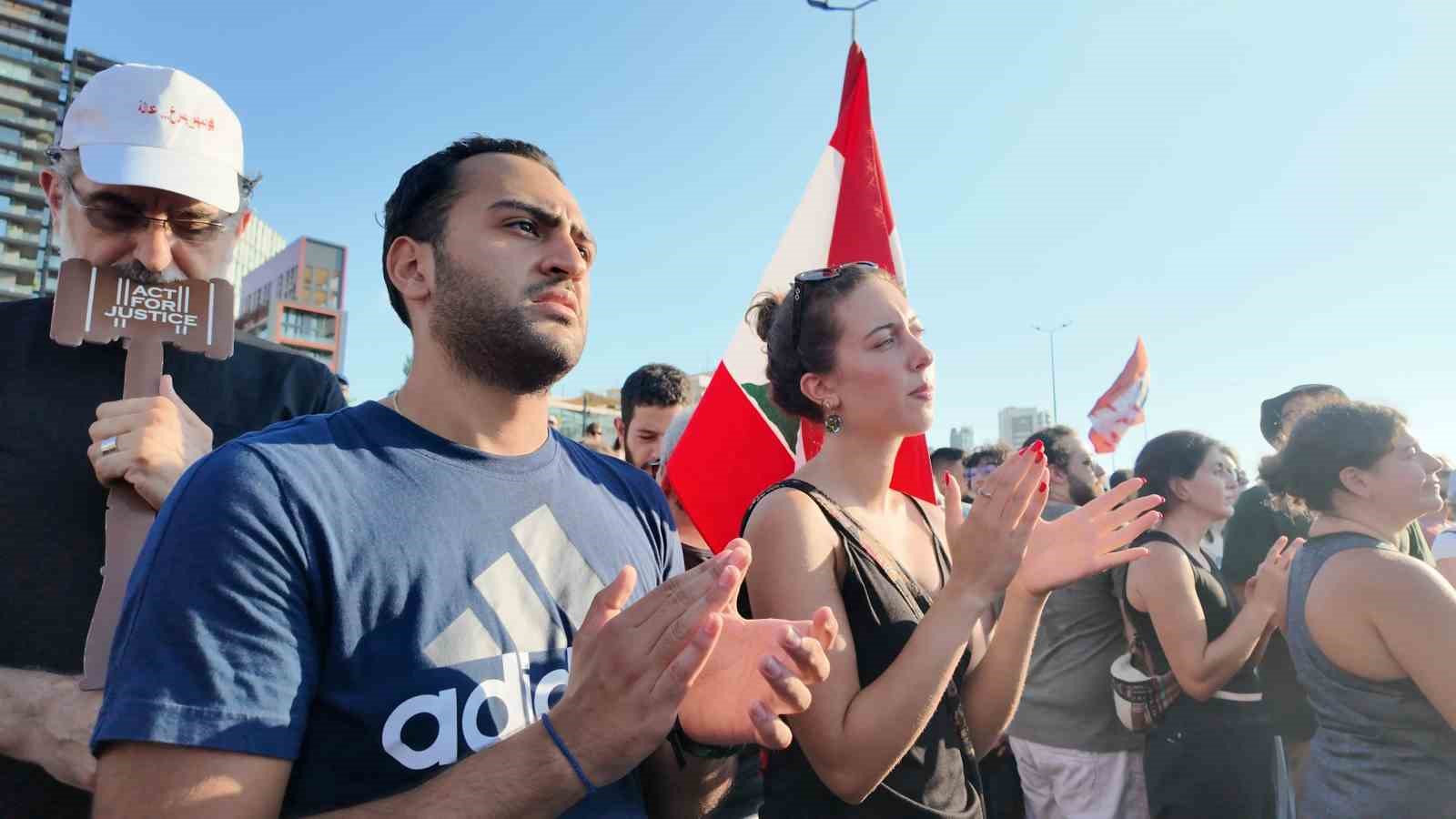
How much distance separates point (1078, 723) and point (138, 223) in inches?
177

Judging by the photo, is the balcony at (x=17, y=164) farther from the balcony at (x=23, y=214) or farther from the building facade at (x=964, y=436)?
the building facade at (x=964, y=436)

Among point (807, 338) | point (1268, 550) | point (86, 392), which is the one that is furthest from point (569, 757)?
point (1268, 550)

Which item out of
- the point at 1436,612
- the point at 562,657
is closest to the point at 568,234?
the point at 562,657

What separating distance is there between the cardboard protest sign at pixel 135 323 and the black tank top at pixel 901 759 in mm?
1399

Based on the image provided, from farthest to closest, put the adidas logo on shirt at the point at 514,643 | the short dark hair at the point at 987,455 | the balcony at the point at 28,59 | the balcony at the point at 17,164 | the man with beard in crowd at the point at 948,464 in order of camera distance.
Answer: the balcony at the point at 28,59
the balcony at the point at 17,164
the man with beard in crowd at the point at 948,464
the short dark hair at the point at 987,455
the adidas logo on shirt at the point at 514,643

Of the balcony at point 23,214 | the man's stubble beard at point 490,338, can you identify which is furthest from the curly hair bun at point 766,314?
the balcony at point 23,214

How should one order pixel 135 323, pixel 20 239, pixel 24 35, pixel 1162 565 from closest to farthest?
pixel 135 323 → pixel 1162 565 → pixel 24 35 → pixel 20 239

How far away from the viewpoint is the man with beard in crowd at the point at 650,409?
15.6ft

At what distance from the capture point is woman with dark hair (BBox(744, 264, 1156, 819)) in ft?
6.44

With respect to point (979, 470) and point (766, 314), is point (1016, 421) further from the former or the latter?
point (766, 314)

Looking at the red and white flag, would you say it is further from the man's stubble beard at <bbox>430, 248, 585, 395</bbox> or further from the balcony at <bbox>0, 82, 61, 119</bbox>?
the balcony at <bbox>0, 82, 61, 119</bbox>

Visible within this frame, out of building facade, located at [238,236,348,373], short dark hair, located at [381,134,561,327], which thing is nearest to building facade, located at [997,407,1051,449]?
building facade, located at [238,236,348,373]

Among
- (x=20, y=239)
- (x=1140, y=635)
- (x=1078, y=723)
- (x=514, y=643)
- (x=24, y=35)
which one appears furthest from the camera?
(x=20, y=239)

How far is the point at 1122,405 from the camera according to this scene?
551 inches
